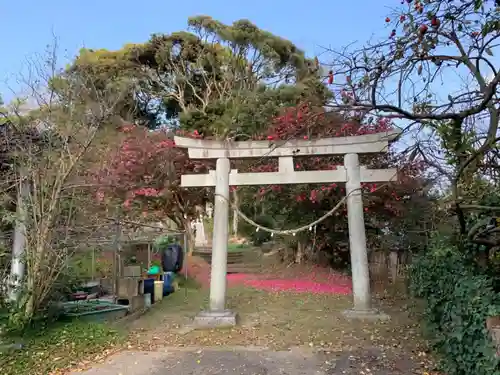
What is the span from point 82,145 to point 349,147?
13.8 ft

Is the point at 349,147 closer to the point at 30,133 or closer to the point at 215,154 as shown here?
the point at 215,154

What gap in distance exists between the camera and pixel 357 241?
24.1 ft

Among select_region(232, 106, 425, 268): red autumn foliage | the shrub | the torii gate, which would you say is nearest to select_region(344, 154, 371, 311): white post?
the torii gate

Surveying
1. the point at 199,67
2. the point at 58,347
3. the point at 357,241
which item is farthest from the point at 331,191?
the point at 199,67

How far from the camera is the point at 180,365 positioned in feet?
16.3

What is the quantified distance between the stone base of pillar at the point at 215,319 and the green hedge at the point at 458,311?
2956mm

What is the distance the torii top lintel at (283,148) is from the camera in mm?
7348

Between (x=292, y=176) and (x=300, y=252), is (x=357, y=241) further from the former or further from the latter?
(x=300, y=252)

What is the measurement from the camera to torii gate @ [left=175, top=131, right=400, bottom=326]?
727 cm

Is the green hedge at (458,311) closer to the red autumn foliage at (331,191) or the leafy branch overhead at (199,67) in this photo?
the red autumn foliage at (331,191)

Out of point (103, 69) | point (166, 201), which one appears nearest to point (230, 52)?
point (103, 69)

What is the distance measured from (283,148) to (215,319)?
3016 mm

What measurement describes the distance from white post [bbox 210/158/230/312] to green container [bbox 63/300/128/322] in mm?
1758

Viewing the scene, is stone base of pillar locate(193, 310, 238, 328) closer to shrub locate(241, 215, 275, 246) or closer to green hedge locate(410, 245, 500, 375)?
green hedge locate(410, 245, 500, 375)
